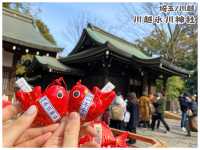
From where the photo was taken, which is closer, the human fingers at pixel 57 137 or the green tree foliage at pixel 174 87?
the human fingers at pixel 57 137

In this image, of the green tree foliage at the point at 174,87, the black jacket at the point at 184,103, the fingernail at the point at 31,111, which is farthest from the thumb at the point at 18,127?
the green tree foliage at the point at 174,87

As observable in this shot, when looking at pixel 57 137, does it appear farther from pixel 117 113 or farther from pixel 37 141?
pixel 117 113

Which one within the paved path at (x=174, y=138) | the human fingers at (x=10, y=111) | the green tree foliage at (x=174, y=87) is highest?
the green tree foliage at (x=174, y=87)

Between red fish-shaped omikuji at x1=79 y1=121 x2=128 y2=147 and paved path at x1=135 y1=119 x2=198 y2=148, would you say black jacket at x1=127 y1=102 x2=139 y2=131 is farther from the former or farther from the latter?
red fish-shaped omikuji at x1=79 y1=121 x2=128 y2=147

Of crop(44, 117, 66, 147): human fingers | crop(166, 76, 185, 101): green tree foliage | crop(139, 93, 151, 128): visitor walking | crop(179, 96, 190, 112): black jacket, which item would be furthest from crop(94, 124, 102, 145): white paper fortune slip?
crop(166, 76, 185, 101): green tree foliage

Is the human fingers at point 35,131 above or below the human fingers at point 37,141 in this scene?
above

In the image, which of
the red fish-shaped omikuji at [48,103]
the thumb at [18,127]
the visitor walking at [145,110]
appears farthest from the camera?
the visitor walking at [145,110]

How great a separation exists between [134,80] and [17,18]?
7.34 feet

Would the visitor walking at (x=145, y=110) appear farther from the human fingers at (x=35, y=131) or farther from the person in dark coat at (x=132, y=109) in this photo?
the human fingers at (x=35, y=131)

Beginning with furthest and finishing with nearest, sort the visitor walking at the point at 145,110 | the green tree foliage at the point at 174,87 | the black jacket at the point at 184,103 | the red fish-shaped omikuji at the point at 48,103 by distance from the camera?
1. the green tree foliage at the point at 174,87
2. the visitor walking at the point at 145,110
3. the black jacket at the point at 184,103
4. the red fish-shaped omikuji at the point at 48,103

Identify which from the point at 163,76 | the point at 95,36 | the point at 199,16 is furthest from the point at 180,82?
the point at 199,16

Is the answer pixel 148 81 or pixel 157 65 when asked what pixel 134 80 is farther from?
pixel 157 65

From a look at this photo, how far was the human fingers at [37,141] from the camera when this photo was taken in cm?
82

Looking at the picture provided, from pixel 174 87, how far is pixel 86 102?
19.4ft
